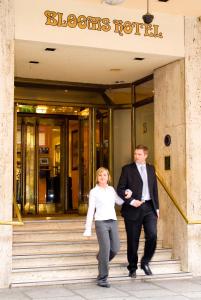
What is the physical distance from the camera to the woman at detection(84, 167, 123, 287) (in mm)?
7180

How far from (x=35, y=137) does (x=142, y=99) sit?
312cm

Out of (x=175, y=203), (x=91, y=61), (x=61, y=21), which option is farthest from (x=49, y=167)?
(x=61, y=21)

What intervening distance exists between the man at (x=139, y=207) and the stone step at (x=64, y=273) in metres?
0.31

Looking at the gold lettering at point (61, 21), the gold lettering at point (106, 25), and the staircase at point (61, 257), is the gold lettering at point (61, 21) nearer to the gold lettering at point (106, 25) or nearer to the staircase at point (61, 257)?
the gold lettering at point (106, 25)

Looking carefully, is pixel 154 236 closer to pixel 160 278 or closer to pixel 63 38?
pixel 160 278

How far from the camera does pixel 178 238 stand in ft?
28.8

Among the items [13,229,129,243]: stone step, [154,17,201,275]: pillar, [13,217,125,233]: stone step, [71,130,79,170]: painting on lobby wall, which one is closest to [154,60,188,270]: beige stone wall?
[154,17,201,275]: pillar

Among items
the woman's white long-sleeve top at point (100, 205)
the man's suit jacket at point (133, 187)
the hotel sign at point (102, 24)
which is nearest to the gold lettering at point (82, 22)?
the hotel sign at point (102, 24)

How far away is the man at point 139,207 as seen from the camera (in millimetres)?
7766

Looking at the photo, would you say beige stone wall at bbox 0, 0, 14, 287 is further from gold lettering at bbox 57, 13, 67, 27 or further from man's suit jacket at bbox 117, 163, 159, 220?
man's suit jacket at bbox 117, 163, 159, 220

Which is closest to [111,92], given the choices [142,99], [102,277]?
[142,99]

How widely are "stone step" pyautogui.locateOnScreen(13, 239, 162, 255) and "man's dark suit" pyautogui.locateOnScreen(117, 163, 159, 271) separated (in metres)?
1.09

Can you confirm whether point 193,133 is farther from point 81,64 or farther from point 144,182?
point 81,64

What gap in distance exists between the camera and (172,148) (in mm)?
9195
